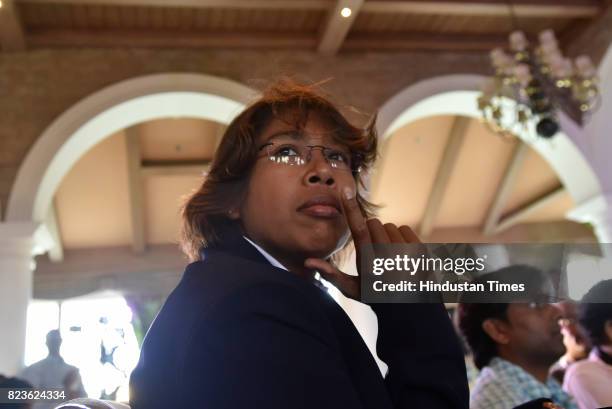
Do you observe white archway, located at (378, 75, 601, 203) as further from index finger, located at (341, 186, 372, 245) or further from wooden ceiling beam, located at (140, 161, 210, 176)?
index finger, located at (341, 186, 372, 245)

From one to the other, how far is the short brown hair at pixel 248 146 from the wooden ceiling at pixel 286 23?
2.89 metres

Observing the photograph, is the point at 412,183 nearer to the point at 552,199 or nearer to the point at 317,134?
the point at 552,199

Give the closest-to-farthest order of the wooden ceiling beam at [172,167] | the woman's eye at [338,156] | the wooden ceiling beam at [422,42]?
the woman's eye at [338,156] → the wooden ceiling beam at [422,42] → the wooden ceiling beam at [172,167]

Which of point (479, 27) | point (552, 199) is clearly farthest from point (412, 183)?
point (479, 27)

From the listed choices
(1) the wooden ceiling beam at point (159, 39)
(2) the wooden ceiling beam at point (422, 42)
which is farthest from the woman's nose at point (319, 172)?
(2) the wooden ceiling beam at point (422, 42)

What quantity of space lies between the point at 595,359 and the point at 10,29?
3.74 metres

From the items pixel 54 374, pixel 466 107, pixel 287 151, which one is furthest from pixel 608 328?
pixel 466 107

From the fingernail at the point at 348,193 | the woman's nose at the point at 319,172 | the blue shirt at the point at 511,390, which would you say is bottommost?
the blue shirt at the point at 511,390

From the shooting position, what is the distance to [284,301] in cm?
53

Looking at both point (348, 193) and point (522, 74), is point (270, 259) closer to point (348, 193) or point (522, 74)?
point (348, 193)

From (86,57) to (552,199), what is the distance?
160 inches

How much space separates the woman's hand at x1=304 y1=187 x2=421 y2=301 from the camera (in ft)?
1.88

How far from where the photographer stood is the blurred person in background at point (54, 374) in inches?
25.6

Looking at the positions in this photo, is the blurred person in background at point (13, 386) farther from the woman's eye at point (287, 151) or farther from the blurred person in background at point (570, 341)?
the blurred person in background at point (570, 341)
